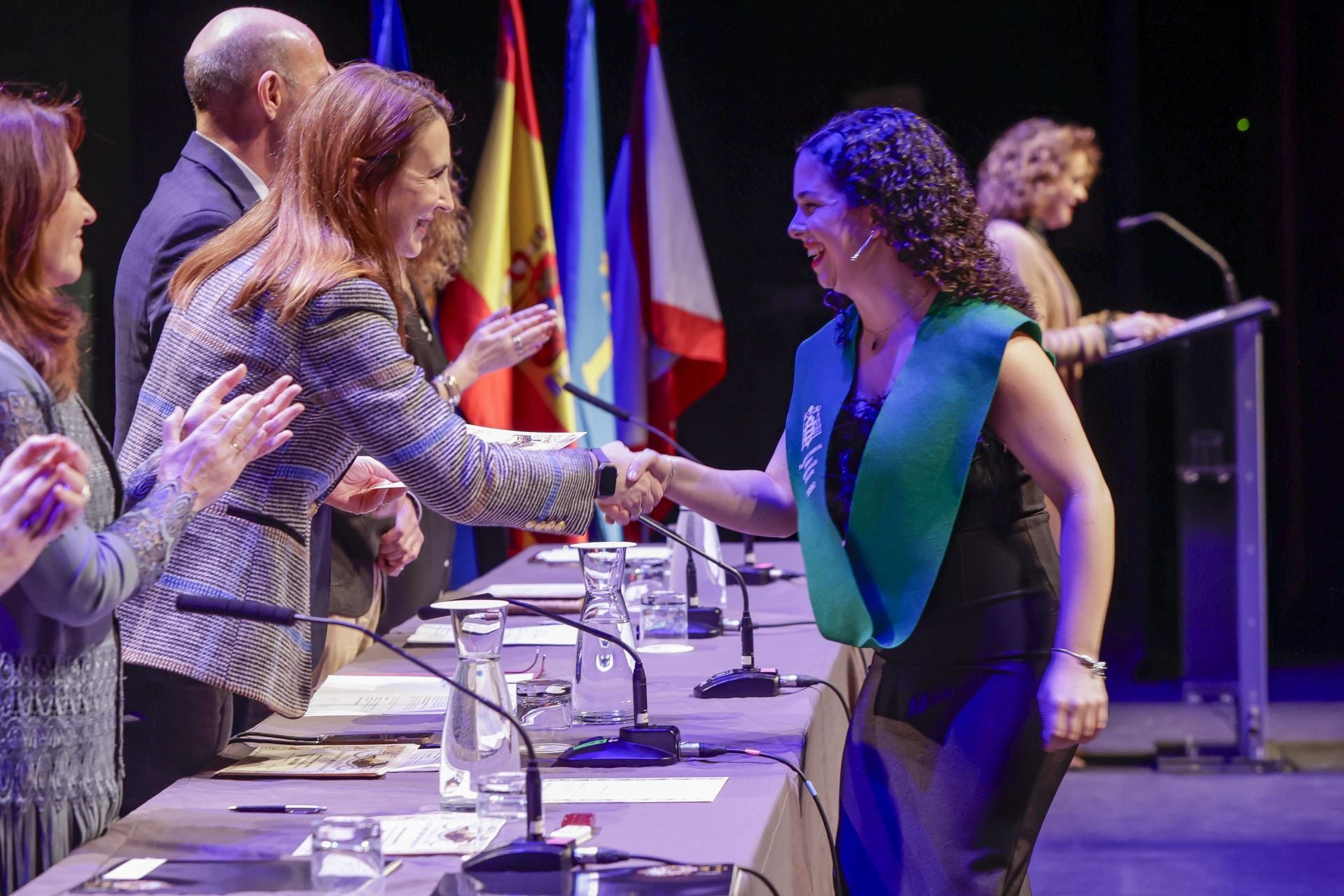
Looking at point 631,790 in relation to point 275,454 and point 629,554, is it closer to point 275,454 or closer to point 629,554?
point 275,454

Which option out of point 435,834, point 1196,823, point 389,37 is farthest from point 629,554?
point 389,37

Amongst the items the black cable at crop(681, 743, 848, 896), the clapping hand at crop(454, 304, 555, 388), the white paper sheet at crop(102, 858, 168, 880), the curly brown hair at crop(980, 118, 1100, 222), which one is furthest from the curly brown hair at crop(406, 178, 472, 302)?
the white paper sheet at crop(102, 858, 168, 880)

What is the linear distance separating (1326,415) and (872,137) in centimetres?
411

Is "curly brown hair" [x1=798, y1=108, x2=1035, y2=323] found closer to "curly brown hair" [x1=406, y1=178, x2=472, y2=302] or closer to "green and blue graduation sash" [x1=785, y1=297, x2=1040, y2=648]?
"green and blue graduation sash" [x1=785, y1=297, x2=1040, y2=648]

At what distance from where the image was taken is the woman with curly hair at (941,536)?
1.84 m

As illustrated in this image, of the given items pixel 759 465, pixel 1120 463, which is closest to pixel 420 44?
pixel 759 465

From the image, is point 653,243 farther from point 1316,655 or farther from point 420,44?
A: point 1316,655

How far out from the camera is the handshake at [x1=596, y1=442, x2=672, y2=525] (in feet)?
7.20

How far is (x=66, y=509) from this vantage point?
1.37 m

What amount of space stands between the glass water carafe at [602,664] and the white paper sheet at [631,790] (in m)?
0.27

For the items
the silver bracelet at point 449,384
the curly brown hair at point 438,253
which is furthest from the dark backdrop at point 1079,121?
the silver bracelet at point 449,384

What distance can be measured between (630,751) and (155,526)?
619 millimetres

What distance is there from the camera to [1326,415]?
216 inches

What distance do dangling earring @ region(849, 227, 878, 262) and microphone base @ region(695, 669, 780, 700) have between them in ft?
2.05
